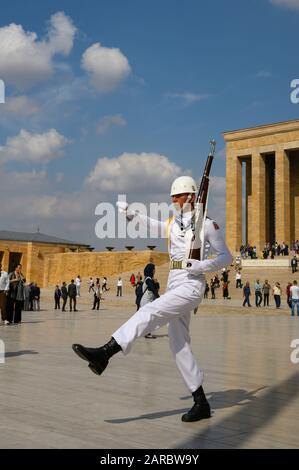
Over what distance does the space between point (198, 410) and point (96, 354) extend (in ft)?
3.12

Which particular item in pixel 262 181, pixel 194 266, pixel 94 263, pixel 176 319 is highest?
pixel 262 181

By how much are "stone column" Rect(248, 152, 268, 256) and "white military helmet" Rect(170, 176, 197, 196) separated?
48.8 m

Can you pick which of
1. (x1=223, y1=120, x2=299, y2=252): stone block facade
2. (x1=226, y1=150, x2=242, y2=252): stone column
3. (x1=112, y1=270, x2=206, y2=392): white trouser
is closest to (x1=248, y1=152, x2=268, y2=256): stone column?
(x1=223, y1=120, x2=299, y2=252): stone block facade

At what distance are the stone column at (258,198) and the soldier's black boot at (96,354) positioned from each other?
49557 mm

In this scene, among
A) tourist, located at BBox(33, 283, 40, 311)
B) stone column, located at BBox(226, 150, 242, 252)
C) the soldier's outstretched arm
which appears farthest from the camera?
stone column, located at BBox(226, 150, 242, 252)

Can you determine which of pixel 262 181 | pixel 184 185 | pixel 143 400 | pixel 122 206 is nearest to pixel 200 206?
pixel 184 185

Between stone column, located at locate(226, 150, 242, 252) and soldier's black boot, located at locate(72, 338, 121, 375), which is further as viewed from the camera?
stone column, located at locate(226, 150, 242, 252)

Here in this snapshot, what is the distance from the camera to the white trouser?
14.0ft

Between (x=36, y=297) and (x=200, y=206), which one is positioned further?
(x=36, y=297)

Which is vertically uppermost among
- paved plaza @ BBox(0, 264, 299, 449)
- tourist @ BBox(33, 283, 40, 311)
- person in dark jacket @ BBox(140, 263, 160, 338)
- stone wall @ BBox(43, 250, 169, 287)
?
stone wall @ BBox(43, 250, 169, 287)

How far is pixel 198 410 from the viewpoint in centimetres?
434

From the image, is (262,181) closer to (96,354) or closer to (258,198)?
(258,198)

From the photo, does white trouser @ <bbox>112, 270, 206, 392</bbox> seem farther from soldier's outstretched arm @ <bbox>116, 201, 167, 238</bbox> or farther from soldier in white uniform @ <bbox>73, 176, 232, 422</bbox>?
soldier's outstretched arm @ <bbox>116, 201, 167, 238</bbox>

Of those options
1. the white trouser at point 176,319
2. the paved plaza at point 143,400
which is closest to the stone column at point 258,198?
the paved plaza at point 143,400
